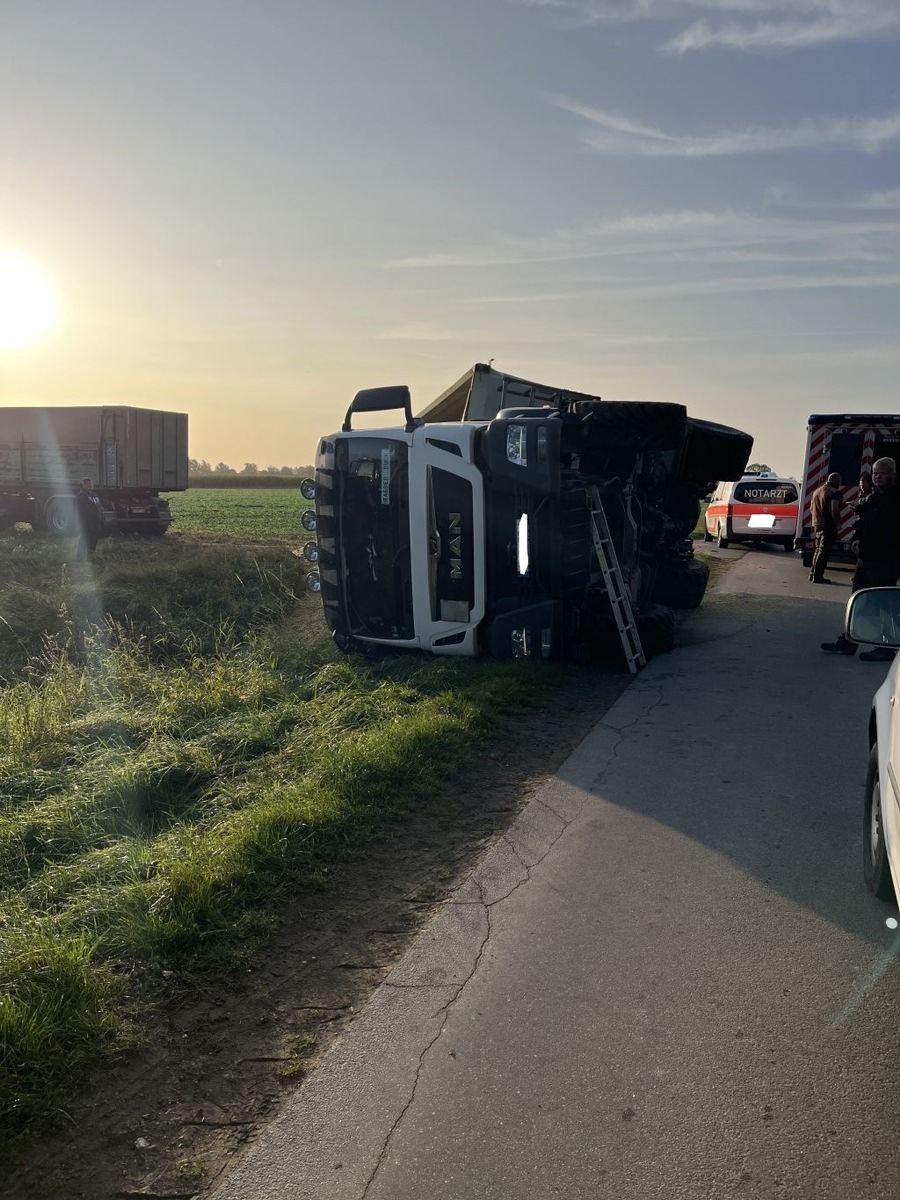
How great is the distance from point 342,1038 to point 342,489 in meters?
6.99

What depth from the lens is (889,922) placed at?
423cm

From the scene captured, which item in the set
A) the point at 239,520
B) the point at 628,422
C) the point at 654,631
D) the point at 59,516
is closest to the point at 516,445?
the point at 628,422

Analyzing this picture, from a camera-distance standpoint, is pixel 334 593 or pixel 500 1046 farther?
pixel 334 593

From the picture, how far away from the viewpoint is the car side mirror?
13.5 ft

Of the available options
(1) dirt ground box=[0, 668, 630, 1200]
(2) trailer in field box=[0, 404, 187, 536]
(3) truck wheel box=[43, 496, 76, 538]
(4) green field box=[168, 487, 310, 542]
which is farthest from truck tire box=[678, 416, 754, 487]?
(3) truck wheel box=[43, 496, 76, 538]

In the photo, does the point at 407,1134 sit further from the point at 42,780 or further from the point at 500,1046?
the point at 42,780

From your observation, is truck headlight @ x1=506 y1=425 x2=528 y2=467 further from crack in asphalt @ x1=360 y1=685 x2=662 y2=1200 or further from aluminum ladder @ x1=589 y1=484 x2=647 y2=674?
crack in asphalt @ x1=360 y1=685 x2=662 y2=1200

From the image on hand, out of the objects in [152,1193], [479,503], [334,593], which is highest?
[479,503]

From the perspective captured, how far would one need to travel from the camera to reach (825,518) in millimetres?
16500

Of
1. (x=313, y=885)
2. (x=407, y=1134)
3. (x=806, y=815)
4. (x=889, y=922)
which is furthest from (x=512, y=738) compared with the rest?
(x=407, y=1134)

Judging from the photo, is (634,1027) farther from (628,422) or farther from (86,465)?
(86,465)

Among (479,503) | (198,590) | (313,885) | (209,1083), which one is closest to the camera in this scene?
(209,1083)

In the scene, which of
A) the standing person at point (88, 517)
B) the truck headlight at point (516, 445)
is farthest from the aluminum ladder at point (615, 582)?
the standing person at point (88, 517)

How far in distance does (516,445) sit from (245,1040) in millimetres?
6292
